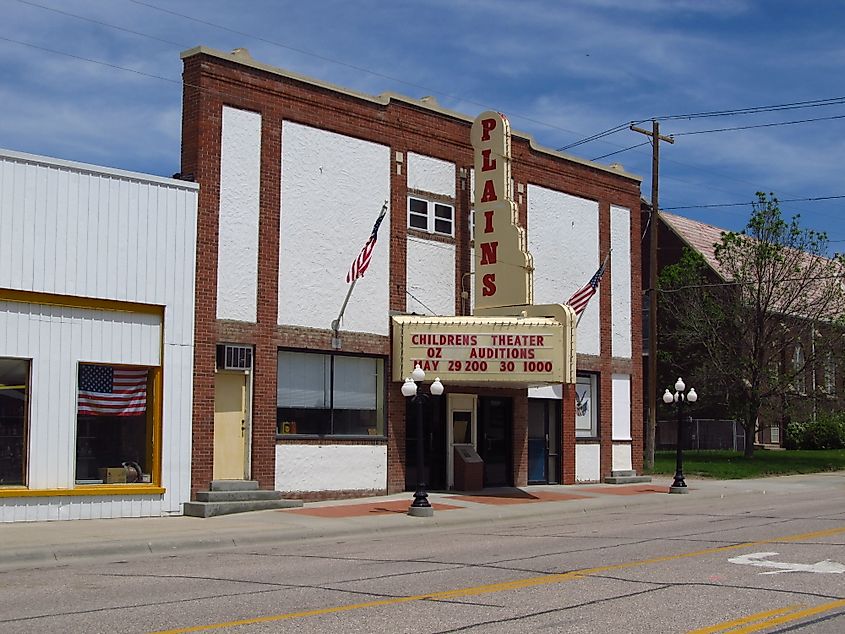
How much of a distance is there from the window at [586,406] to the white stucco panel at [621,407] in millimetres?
782

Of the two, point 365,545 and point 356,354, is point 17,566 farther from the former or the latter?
point 356,354

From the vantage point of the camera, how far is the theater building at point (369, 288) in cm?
2217

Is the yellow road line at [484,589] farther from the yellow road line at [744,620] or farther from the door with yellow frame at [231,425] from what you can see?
the door with yellow frame at [231,425]

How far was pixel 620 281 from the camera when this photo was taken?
31.4m

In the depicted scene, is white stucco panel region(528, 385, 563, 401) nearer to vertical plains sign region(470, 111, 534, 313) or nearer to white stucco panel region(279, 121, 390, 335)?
vertical plains sign region(470, 111, 534, 313)

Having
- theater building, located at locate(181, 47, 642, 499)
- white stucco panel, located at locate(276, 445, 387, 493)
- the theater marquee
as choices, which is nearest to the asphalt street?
white stucco panel, located at locate(276, 445, 387, 493)

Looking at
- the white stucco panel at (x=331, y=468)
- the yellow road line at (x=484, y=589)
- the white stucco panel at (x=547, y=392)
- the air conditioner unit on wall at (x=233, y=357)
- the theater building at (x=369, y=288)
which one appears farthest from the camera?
the white stucco panel at (x=547, y=392)

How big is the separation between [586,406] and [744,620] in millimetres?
20931

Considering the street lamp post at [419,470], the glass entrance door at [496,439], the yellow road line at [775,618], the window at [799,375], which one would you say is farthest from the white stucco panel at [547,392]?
the yellow road line at [775,618]

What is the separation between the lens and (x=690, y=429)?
5041 cm

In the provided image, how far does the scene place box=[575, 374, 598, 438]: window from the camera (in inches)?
1177

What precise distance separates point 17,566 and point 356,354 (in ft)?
36.8

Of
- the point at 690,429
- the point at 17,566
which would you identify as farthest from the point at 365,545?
the point at 690,429

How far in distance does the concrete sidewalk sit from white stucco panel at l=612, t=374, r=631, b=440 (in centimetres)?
248
